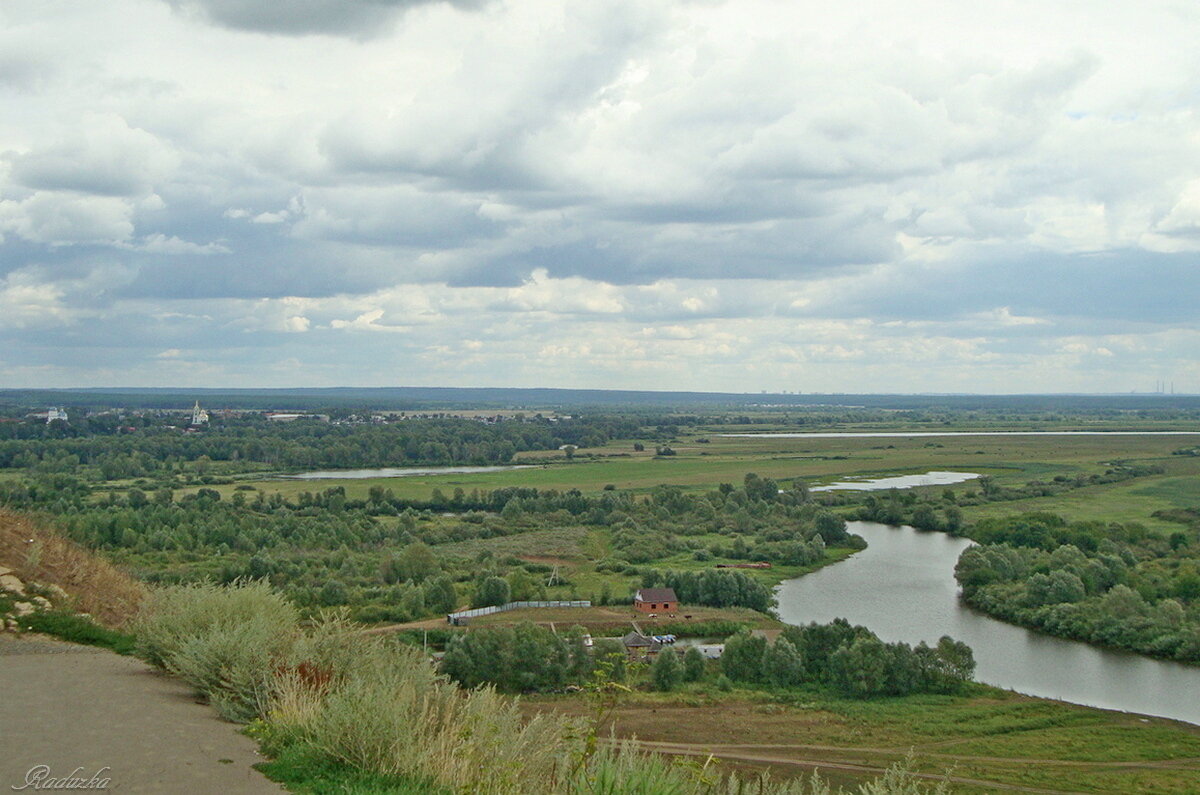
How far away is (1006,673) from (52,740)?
26075 mm

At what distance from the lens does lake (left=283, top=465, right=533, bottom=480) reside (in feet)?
262

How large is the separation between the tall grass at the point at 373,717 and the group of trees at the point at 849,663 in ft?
56.8

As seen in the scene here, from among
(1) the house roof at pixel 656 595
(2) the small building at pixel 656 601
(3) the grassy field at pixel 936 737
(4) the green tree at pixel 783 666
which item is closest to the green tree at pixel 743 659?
(4) the green tree at pixel 783 666

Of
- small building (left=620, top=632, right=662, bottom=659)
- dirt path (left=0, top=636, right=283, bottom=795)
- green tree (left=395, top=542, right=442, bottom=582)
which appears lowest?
small building (left=620, top=632, right=662, bottom=659)

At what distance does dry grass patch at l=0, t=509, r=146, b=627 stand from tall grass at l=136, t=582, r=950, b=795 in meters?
1.82

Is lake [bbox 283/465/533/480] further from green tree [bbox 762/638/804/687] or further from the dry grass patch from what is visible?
the dry grass patch

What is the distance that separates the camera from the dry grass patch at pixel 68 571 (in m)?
11.7

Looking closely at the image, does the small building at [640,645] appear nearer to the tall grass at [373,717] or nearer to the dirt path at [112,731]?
the tall grass at [373,717]

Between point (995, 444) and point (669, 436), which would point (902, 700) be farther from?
point (669, 436)

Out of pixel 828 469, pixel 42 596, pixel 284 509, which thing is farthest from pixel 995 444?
pixel 42 596

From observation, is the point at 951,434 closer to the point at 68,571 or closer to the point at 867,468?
the point at 867,468

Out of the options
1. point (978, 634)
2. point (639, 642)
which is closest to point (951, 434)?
point (978, 634)

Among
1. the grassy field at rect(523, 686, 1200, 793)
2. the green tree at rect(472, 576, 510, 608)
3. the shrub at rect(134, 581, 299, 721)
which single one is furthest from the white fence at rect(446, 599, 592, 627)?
the shrub at rect(134, 581, 299, 721)

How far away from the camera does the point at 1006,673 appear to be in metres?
27.5
